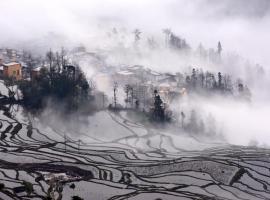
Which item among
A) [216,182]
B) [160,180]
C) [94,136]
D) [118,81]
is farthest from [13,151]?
[118,81]

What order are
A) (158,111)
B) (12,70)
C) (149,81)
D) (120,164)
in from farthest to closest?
1. (149,81)
2. (12,70)
3. (158,111)
4. (120,164)

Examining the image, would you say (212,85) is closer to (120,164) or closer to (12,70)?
(12,70)

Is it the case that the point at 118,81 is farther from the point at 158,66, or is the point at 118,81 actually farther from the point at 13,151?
the point at 13,151

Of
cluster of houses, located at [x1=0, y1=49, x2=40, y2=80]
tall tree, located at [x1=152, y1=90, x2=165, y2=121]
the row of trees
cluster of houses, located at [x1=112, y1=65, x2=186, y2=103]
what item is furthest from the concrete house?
the row of trees

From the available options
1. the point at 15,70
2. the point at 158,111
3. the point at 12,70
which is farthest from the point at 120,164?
the point at 15,70

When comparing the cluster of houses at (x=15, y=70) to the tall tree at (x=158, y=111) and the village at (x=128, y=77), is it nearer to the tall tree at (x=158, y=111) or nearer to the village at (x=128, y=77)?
the village at (x=128, y=77)

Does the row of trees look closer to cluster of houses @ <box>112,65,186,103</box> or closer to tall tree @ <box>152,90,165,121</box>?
cluster of houses @ <box>112,65,186,103</box>

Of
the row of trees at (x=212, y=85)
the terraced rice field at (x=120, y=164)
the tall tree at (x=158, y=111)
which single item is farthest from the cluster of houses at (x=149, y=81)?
the terraced rice field at (x=120, y=164)

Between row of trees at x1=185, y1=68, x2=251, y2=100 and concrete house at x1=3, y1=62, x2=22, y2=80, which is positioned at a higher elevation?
concrete house at x1=3, y1=62, x2=22, y2=80
